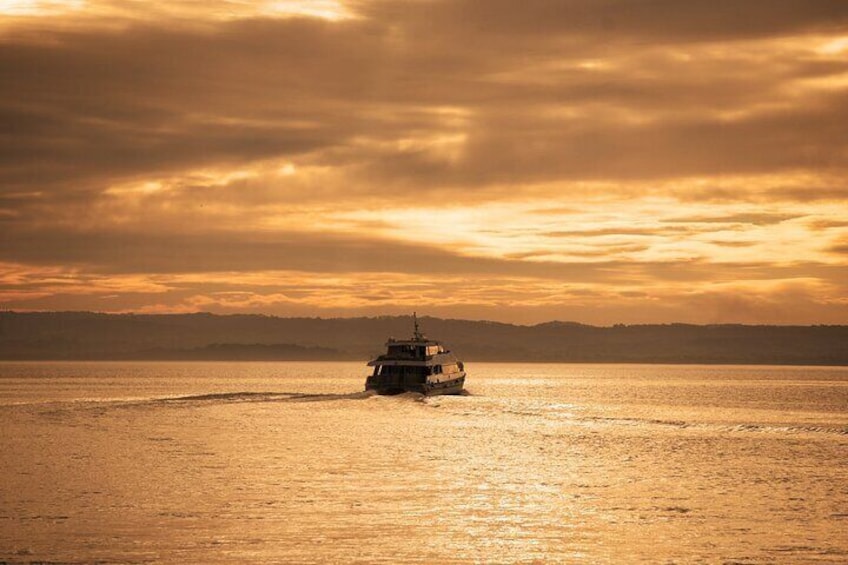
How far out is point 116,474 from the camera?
6047cm

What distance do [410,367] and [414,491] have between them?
8267 cm

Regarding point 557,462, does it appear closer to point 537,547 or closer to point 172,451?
point 172,451

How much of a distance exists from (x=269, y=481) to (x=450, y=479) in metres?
10.1

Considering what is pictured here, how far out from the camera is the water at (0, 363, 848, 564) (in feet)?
125

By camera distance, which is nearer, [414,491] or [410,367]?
[414,491]

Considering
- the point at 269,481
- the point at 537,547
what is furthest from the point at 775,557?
the point at 269,481

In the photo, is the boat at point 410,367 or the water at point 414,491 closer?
the water at point 414,491

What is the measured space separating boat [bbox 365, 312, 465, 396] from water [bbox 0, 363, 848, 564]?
24408 millimetres

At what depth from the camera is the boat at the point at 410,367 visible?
133 meters

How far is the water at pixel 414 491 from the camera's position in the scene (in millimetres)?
38250

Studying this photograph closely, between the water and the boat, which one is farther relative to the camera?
the boat

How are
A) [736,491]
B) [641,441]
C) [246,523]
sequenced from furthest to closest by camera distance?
[641,441], [736,491], [246,523]

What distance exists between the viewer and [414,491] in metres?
53.1

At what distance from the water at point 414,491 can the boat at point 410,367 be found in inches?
961
